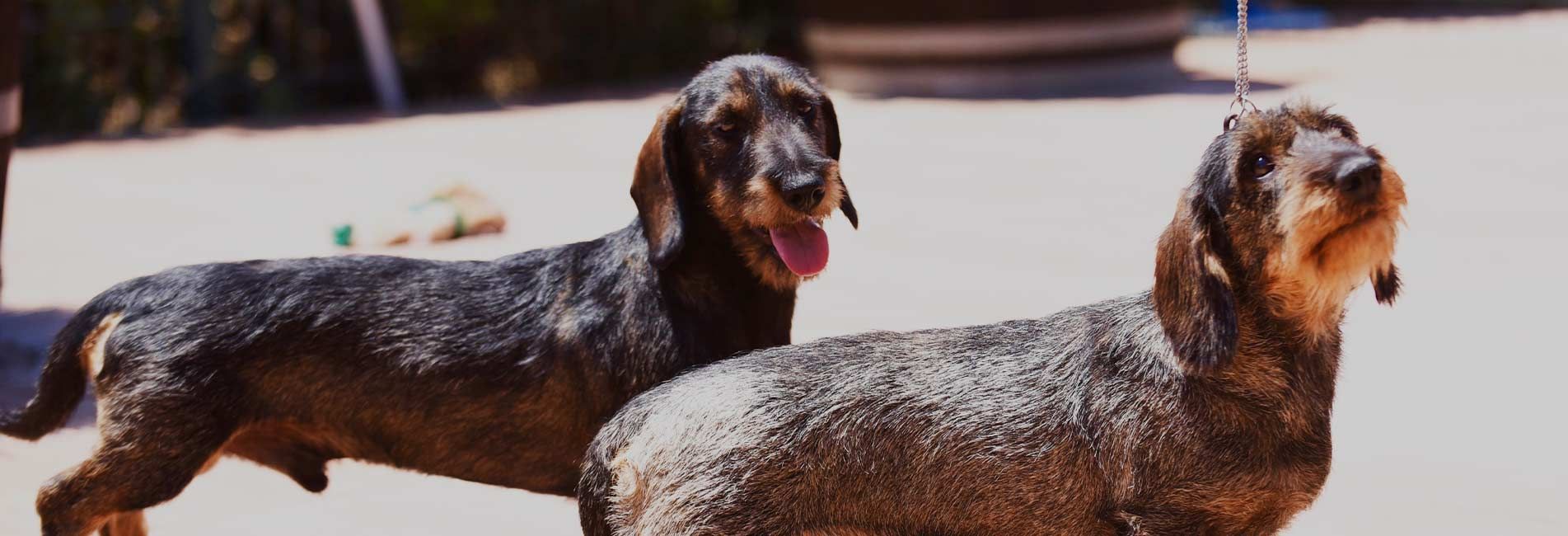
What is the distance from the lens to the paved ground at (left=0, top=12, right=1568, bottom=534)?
582 centimetres

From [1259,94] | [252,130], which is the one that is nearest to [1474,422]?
[1259,94]

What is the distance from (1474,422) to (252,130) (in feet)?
46.6

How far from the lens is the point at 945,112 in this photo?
16438 mm

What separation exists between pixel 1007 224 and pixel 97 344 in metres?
7.03

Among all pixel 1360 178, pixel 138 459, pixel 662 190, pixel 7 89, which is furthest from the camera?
pixel 7 89

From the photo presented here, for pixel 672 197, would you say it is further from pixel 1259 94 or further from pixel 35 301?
pixel 1259 94

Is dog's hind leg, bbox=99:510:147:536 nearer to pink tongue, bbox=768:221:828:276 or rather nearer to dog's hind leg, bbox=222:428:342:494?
dog's hind leg, bbox=222:428:342:494

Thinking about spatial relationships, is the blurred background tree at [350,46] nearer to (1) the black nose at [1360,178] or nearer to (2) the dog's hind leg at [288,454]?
(2) the dog's hind leg at [288,454]

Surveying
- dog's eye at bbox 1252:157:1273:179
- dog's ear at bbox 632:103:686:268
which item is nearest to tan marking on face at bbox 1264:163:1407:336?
dog's eye at bbox 1252:157:1273:179

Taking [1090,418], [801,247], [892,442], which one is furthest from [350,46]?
[1090,418]

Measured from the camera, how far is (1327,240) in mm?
3459

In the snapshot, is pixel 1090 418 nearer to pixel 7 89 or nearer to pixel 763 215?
pixel 763 215

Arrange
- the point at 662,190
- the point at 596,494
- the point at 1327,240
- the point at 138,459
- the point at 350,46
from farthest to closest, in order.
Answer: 1. the point at 350,46
2. the point at 662,190
3. the point at 138,459
4. the point at 596,494
5. the point at 1327,240

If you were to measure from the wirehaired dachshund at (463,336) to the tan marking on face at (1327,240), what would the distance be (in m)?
1.47
